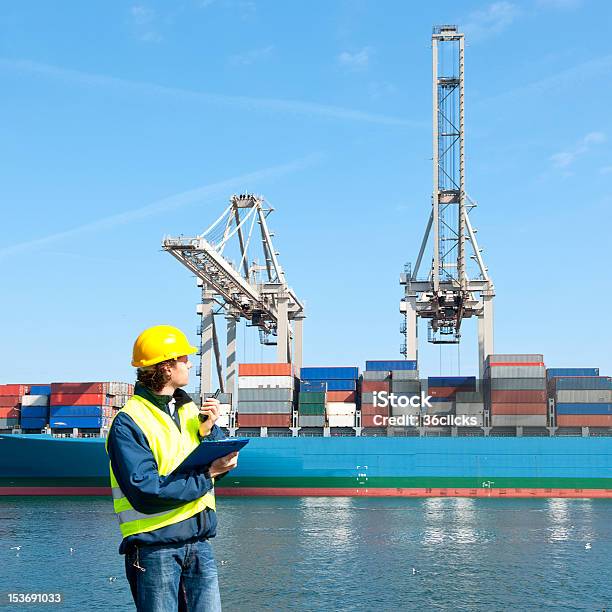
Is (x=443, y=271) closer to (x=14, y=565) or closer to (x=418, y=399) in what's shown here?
(x=418, y=399)

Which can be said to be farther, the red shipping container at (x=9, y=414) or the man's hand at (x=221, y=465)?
the red shipping container at (x=9, y=414)

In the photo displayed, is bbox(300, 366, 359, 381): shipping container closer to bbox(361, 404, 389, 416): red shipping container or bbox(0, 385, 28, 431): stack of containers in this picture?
bbox(361, 404, 389, 416): red shipping container

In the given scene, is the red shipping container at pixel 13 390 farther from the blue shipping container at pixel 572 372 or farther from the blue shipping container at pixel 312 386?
the blue shipping container at pixel 572 372

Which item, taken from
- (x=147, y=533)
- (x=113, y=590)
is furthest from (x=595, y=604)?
(x=147, y=533)

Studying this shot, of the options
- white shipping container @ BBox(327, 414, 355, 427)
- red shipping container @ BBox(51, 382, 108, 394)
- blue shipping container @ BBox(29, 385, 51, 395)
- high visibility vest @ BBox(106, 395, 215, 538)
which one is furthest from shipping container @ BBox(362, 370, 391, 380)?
high visibility vest @ BBox(106, 395, 215, 538)

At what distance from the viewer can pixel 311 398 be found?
56.2 meters

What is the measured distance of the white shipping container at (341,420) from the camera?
183 ft

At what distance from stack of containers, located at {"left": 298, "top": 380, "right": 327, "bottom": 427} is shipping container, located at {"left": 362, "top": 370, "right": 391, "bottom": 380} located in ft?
10.5

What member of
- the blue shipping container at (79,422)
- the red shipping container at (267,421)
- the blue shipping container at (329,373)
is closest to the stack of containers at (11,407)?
the blue shipping container at (79,422)

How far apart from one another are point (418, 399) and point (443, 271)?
9.40 meters

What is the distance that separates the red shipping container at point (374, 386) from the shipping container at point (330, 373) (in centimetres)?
158

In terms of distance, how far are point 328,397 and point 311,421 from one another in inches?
A: 100

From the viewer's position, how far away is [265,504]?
156 feet

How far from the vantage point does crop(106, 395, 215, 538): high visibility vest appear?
3.82m
